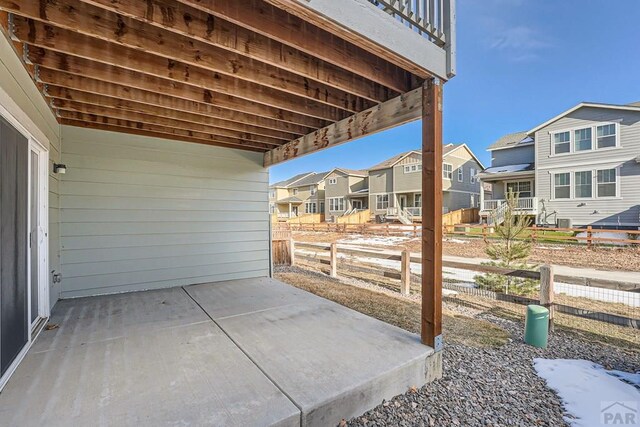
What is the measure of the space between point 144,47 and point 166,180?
2.93m

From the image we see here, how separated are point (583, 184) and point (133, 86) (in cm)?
1732

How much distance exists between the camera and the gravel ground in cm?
204

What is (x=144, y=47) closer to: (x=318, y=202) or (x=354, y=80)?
(x=354, y=80)

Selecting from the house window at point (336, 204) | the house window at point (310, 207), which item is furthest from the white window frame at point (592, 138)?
the house window at point (310, 207)

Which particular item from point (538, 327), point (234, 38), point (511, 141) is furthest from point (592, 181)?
point (234, 38)

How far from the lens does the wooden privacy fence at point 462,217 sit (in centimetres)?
1900

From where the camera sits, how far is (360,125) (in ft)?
12.1

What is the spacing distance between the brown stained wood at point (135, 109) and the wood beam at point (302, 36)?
85.2 inches

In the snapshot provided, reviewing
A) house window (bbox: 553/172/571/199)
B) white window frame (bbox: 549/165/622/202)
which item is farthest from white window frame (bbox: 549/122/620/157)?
house window (bbox: 553/172/571/199)

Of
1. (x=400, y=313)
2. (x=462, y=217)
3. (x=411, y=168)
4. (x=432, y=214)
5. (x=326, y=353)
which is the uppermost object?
(x=411, y=168)

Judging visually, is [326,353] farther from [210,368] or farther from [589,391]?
[589,391]

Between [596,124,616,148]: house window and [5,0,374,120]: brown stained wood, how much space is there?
50.1ft

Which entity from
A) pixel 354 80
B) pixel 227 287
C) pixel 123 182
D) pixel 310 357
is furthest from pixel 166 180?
pixel 310 357

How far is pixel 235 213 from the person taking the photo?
5602 millimetres
